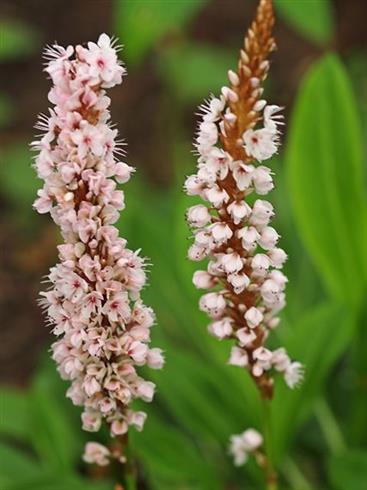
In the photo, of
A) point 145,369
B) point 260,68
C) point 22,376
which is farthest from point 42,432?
point 260,68

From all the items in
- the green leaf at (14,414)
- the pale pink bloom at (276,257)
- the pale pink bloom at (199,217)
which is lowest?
the pale pink bloom at (276,257)

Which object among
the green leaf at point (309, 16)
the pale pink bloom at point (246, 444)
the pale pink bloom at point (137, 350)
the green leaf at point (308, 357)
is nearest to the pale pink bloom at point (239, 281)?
the pale pink bloom at point (137, 350)

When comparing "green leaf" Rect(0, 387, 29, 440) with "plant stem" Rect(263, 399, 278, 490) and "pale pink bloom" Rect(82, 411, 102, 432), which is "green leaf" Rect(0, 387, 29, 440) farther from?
"pale pink bloom" Rect(82, 411, 102, 432)

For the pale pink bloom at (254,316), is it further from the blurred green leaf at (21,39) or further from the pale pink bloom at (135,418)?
the blurred green leaf at (21,39)

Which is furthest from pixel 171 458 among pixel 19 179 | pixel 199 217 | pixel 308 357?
pixel 19 179

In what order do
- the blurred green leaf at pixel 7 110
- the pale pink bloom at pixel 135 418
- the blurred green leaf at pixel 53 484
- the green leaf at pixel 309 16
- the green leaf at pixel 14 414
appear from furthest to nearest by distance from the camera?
1. the blurred green leaf at pixel 7 110
2. the green leaf at pixel 14 414
3. the green leaf at pixel 309 16
4. the blurred green leaf at pixel 53 484
5. the pale pink bloom at pixel 135 418
